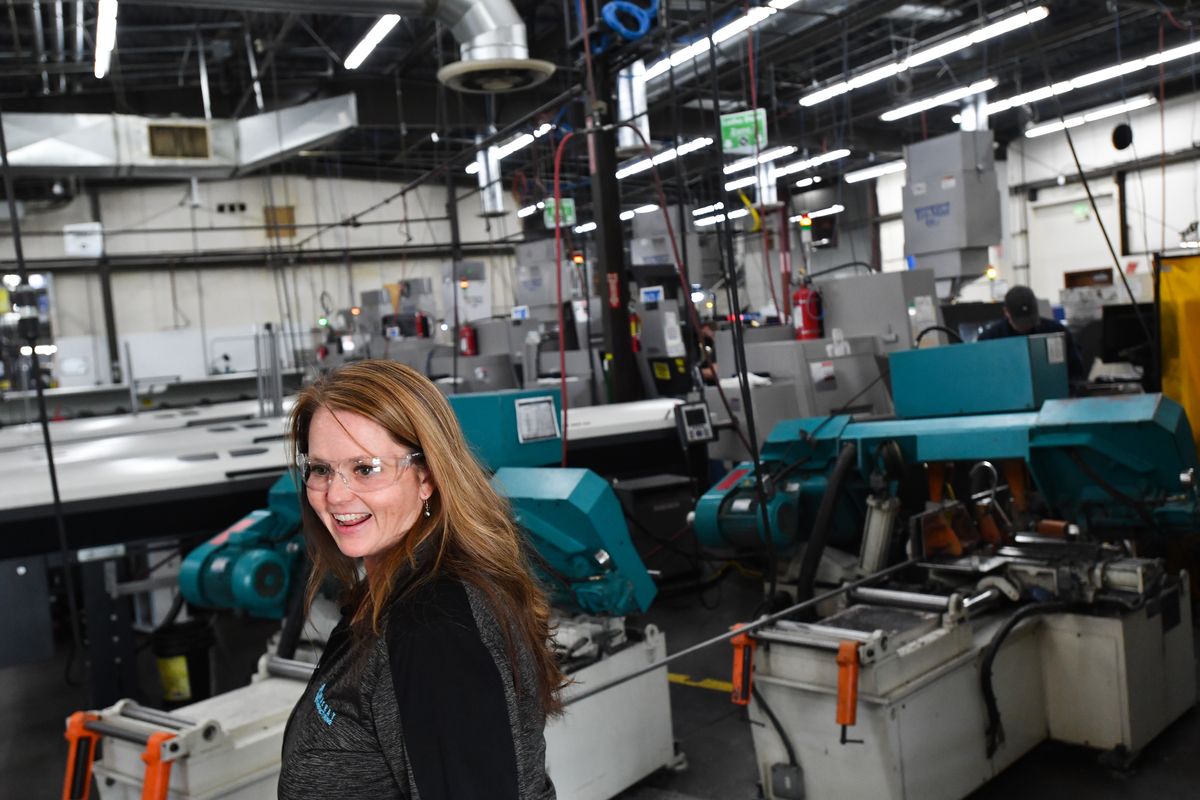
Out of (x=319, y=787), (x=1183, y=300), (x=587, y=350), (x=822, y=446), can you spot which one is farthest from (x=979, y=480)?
(x=587, y=350)

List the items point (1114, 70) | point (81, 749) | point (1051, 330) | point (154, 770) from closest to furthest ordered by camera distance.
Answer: point (154, 770) < point (81, 749) < point (1051, 330) < point (1114, 70)

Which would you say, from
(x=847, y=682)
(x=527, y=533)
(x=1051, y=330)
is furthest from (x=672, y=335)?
(x=847, y=682)

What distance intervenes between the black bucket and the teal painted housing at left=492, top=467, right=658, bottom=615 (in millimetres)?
1619

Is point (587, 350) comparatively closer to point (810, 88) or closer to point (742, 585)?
point (742, 585)

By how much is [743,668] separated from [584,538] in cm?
50

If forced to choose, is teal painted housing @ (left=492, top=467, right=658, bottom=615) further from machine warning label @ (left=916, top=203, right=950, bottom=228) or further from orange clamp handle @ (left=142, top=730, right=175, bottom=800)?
machine warning label @ (left=916, top=203, right=950, bottom=228)

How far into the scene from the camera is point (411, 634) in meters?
0.93

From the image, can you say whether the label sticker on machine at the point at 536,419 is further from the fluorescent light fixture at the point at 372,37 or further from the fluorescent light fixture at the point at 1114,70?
the fluorescent light fixture at the point at 1114,70

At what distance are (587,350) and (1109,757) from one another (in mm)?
4407

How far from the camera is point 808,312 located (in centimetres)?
576

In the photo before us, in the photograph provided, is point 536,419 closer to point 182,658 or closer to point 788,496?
point 788,496

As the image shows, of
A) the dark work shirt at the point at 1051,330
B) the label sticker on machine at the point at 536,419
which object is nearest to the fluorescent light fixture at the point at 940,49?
the dark work shirt at the point at 1051,330

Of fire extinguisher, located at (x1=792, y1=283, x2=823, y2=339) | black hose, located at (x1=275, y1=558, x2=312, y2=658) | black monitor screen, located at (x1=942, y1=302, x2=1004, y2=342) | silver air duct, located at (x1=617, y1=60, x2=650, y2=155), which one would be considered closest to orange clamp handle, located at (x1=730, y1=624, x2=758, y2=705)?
black hose, located at (x1=275, y1=558, x2=312, y2=658)

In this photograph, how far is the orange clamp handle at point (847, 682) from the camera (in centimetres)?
225
